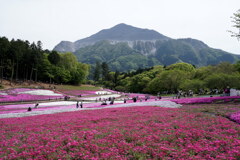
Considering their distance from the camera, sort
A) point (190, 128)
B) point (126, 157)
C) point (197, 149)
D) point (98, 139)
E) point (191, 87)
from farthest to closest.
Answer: point (191, 87), point (190, 128), point (98, 139), point (197, 149), point (126, 157)

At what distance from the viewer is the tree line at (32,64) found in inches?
2763

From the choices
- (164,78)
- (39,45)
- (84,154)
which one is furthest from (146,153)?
(39,45)

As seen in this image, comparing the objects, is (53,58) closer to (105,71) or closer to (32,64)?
(32,64)

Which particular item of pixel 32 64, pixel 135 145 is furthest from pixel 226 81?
pixel 32 64

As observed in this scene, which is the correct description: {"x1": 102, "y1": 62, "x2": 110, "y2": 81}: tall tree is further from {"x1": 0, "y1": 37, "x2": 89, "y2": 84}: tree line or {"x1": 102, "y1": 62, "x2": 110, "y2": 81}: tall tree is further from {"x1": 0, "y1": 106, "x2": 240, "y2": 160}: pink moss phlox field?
{"x1": 0, "y1": 106, "x2": 240, "y2": 160}: pink moss phlox field

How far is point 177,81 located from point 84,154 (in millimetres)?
78402

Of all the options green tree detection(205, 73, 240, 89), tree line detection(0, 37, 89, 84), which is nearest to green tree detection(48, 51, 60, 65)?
tree line detection(0, 37, 89, 84)

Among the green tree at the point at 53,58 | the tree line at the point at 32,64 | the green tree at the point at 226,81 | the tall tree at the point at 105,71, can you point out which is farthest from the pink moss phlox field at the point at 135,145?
the tall tree at the point at 105,71

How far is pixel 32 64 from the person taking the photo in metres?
80.7

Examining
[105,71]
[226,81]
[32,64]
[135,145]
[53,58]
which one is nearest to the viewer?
[135,145]

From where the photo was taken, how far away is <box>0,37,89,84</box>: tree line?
230ft

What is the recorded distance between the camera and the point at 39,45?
93188 mm

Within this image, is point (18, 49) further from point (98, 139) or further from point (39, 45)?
point (98, 139)

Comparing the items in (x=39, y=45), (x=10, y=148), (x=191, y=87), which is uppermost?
(x=39, y=45)
